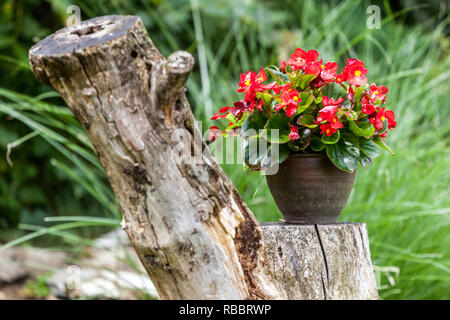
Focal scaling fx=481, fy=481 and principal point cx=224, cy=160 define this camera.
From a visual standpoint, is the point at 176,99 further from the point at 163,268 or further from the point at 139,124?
the point at 163,268

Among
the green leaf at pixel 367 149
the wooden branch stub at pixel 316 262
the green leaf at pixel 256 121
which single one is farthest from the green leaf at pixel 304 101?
the wooden branch stub at pixel 316 262

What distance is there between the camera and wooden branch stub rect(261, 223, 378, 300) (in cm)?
127

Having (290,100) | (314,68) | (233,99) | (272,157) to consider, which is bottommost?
(272,157)

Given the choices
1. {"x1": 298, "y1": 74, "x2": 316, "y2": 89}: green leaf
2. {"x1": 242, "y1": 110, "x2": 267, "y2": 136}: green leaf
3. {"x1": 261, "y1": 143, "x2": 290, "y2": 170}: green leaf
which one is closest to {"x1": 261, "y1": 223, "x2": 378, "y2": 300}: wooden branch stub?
{"x1": 261, "y1": 143, "x2": 290, "y2": 170}: green leaf

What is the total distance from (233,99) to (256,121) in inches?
39.2

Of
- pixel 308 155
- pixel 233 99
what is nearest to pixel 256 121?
pixel 308 155

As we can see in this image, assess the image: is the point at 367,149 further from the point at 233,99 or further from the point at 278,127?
the point at 233,99

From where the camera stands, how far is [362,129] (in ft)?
4.21

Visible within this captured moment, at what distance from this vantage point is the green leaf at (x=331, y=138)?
1241mm

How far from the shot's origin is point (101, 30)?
101 cm

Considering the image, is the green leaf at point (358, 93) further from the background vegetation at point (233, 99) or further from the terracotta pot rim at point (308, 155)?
the background vegetation at point (233, 99)

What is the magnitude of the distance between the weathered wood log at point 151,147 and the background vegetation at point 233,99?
1.64 ft

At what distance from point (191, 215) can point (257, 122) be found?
0.41 meters

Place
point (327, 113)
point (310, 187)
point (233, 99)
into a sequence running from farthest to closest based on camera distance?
point (233, 99), point (310, 187), point (327, 113)
